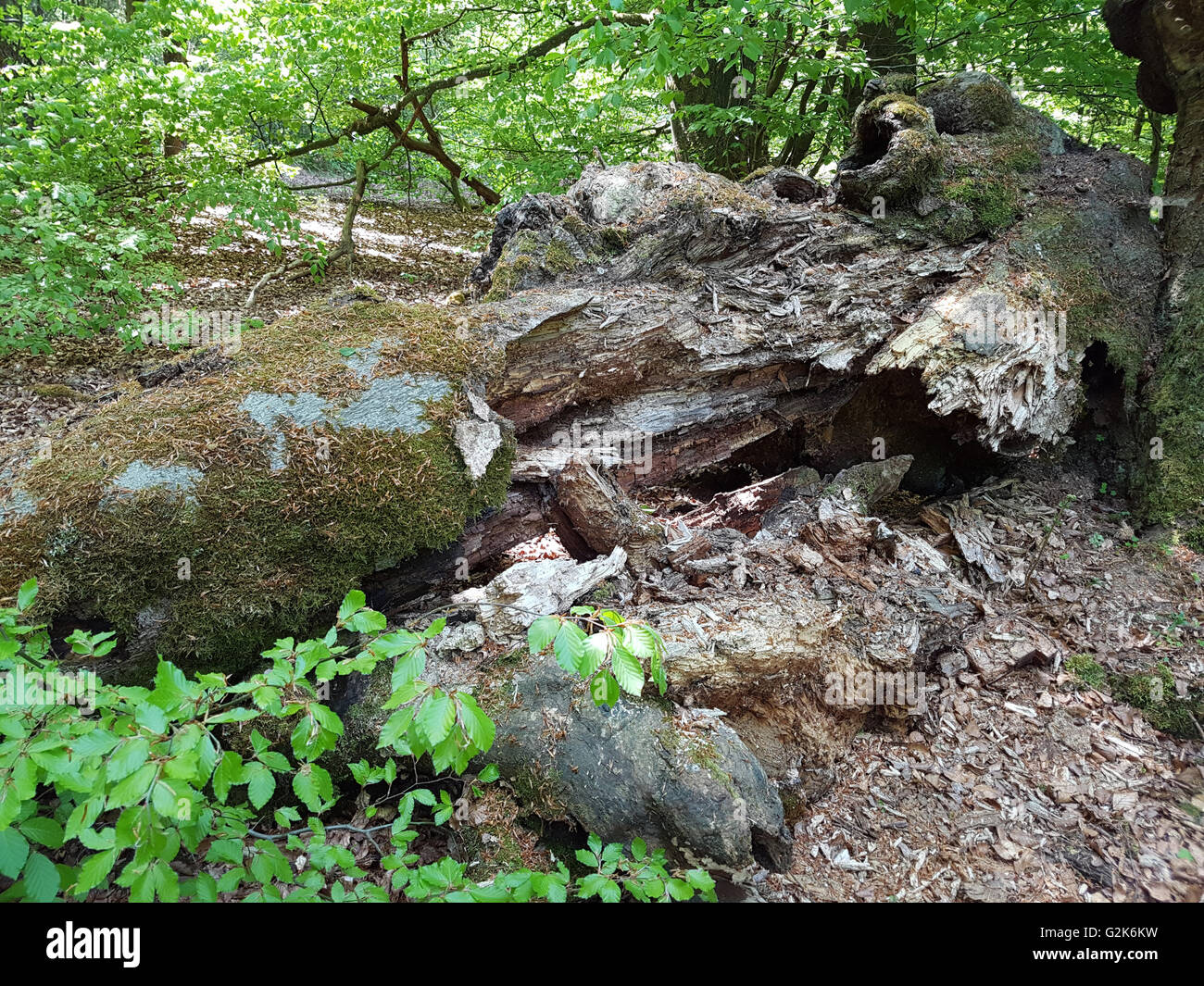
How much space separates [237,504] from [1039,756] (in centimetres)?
409

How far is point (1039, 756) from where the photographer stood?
9.73 ft

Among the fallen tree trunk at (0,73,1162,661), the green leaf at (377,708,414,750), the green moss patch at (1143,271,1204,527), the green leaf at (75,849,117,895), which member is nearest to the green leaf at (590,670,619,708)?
the green leaf at (377,708,414,750)

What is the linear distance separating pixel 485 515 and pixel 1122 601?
12.7ft

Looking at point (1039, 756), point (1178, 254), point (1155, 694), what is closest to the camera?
point (1039, 756)

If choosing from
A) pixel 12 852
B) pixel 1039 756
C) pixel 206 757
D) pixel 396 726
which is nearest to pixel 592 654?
pixel 396 726

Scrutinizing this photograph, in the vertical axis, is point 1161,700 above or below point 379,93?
below

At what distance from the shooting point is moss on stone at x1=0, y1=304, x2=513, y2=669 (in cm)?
245

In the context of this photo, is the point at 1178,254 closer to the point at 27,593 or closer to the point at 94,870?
the point at 94,870

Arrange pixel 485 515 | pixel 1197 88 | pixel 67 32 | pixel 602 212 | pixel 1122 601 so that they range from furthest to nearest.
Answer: pixel 67 32 < pixel 602 212 < pixel 1197 88 < pixel 1122 601 < pixel 485 515

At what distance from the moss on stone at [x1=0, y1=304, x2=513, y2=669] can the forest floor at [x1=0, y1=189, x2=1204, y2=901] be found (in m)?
0.90

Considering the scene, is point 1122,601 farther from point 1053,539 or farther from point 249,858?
point 249,858

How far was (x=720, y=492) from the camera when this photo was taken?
14.9 ft

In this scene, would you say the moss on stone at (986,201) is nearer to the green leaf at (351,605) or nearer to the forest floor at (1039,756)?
the forest floor at (1039,756)
